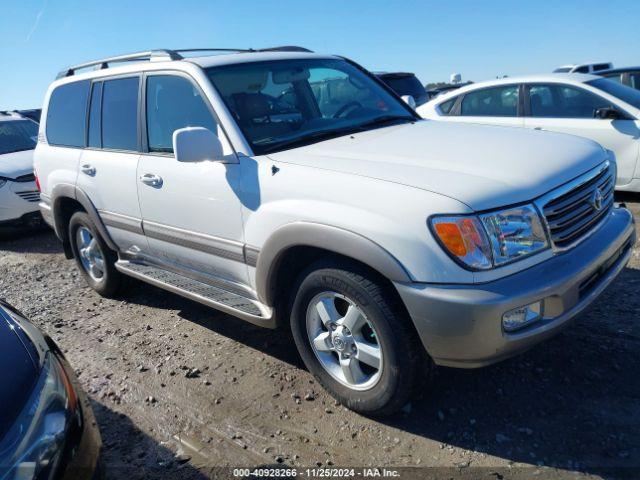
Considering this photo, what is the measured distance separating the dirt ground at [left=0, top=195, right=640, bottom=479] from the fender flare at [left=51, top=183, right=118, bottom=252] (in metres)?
0.85

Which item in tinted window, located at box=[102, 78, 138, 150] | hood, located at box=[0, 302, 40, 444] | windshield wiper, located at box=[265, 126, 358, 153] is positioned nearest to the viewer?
hood, located at box=[0, 302, 40, 444]

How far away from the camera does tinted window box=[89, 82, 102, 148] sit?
434 cm

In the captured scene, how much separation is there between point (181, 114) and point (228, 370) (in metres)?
1.70

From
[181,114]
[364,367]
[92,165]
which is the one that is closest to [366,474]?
[364,367]

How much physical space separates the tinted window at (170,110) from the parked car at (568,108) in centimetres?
414

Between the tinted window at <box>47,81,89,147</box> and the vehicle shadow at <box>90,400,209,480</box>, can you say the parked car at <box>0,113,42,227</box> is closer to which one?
the tinted window at <box>47,81,89,147</box>

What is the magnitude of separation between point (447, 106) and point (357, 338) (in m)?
5.33

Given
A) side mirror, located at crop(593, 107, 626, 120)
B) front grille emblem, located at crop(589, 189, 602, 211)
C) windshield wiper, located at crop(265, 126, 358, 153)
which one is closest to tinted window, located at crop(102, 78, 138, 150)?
windshield wiper, located at crop(265, 126, 358, 153)

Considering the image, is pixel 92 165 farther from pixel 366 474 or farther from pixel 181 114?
pixel 366 474

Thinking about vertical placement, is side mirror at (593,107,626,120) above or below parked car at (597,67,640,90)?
below

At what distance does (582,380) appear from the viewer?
296 centimetres

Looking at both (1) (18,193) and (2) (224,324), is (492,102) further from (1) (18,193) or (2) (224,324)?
(1) (18,193)

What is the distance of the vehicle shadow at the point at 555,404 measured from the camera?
2.48 m

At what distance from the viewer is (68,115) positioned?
482cm
